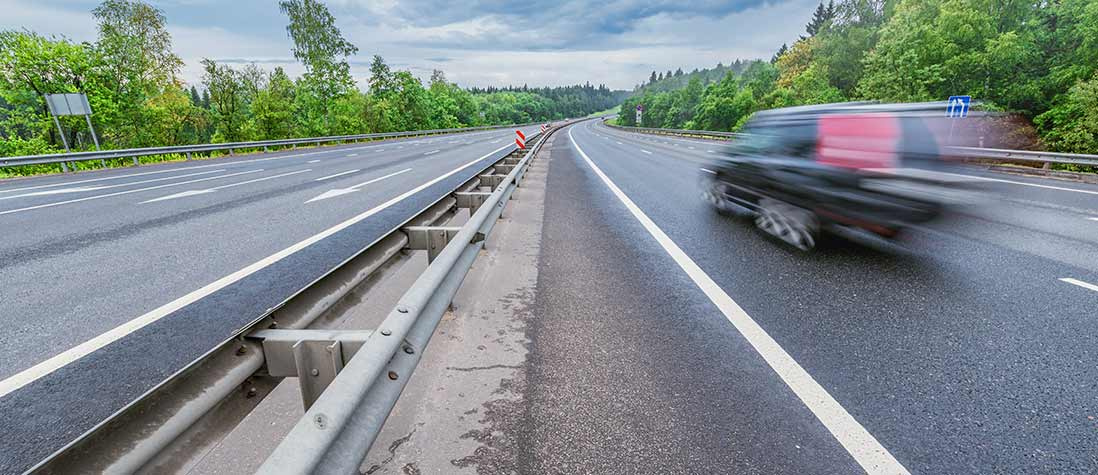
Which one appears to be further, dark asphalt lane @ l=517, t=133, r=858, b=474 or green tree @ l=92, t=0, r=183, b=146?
green tree @ l=92, t=0, r=183, b=146

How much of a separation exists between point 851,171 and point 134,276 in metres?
7.50

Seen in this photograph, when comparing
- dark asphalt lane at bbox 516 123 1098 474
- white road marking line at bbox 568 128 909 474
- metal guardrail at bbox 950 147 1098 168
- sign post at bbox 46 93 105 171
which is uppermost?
sign post at bbox 46 93 105 171

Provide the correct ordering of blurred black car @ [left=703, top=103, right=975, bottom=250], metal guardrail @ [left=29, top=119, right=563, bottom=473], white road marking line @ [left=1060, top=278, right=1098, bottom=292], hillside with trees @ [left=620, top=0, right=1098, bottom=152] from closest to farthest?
metal guardrail @ [left=29, top=119, right=563, bottom=473] < white road marking line @ [left=1060, top=278, right=1098, bottom=292] < blurred black car @ [left=703, top=103, right=975, bottom=250] < hillside with trees @ [left=620, top=0, right=1098, bottom=152]

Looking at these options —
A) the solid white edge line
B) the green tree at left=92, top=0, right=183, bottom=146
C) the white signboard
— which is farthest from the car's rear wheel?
the green tree at left=92, top=0, right=183, bottom=146

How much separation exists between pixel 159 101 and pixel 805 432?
47.2 metres

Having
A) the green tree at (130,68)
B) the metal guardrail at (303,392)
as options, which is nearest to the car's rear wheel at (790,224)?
the metal guardrail at (303,392)

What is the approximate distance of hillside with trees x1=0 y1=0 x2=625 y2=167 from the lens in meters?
25.3

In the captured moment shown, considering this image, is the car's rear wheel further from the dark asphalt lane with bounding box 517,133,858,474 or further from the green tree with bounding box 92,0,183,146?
the green tree with bounding box 92,0,183,146

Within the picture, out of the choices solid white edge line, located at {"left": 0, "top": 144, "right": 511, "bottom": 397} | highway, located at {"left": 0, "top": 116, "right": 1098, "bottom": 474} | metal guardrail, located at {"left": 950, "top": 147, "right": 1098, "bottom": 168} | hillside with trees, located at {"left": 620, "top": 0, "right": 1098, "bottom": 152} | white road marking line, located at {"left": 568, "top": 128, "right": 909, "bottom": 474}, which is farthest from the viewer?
hillside with trees, located at {"left": 620, "top": 0, "right": 1098, "bottom": 152}

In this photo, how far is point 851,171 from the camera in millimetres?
4656

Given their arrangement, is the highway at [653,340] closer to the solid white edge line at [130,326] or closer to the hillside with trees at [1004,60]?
the solid white edge line at [130,326]

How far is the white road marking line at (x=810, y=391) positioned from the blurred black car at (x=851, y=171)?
1.89 metres

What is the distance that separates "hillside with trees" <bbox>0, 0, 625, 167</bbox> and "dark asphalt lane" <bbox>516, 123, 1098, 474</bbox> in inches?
1085

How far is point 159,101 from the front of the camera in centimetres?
3469
